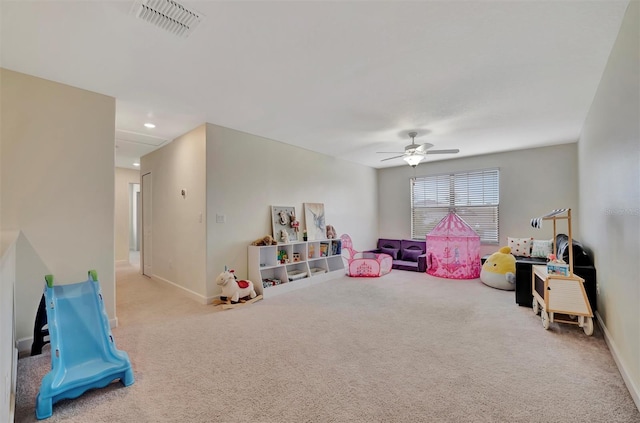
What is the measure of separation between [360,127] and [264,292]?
2.86m

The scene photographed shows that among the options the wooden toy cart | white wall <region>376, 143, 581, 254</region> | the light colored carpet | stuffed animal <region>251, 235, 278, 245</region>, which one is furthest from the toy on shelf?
white wall <region>376, 143, 581, 254</region>

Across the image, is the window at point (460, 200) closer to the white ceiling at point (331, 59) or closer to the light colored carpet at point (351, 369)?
the white ceiling at point (331, 59)

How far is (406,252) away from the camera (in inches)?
268

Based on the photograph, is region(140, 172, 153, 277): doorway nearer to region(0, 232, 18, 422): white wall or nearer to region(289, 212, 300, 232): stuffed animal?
region(289, 212, 300, 232): stuffed animal

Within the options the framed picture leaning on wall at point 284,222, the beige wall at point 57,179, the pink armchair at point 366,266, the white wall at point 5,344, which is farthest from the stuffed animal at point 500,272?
the white wall at point 5,344

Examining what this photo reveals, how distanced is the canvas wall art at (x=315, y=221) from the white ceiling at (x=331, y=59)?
1.93 m

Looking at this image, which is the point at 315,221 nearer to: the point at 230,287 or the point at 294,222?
the point at 294,222

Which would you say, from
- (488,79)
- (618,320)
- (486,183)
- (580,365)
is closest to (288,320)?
(580,365)

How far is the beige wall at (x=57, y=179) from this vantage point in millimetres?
2617

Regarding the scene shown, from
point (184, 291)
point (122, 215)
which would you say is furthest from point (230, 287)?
point (122, 215)

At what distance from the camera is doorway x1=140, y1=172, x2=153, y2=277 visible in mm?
5574

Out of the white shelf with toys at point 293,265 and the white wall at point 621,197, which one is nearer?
the white wall at point 621,197

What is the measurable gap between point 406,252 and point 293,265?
2.99 metres

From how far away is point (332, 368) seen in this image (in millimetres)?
2268
